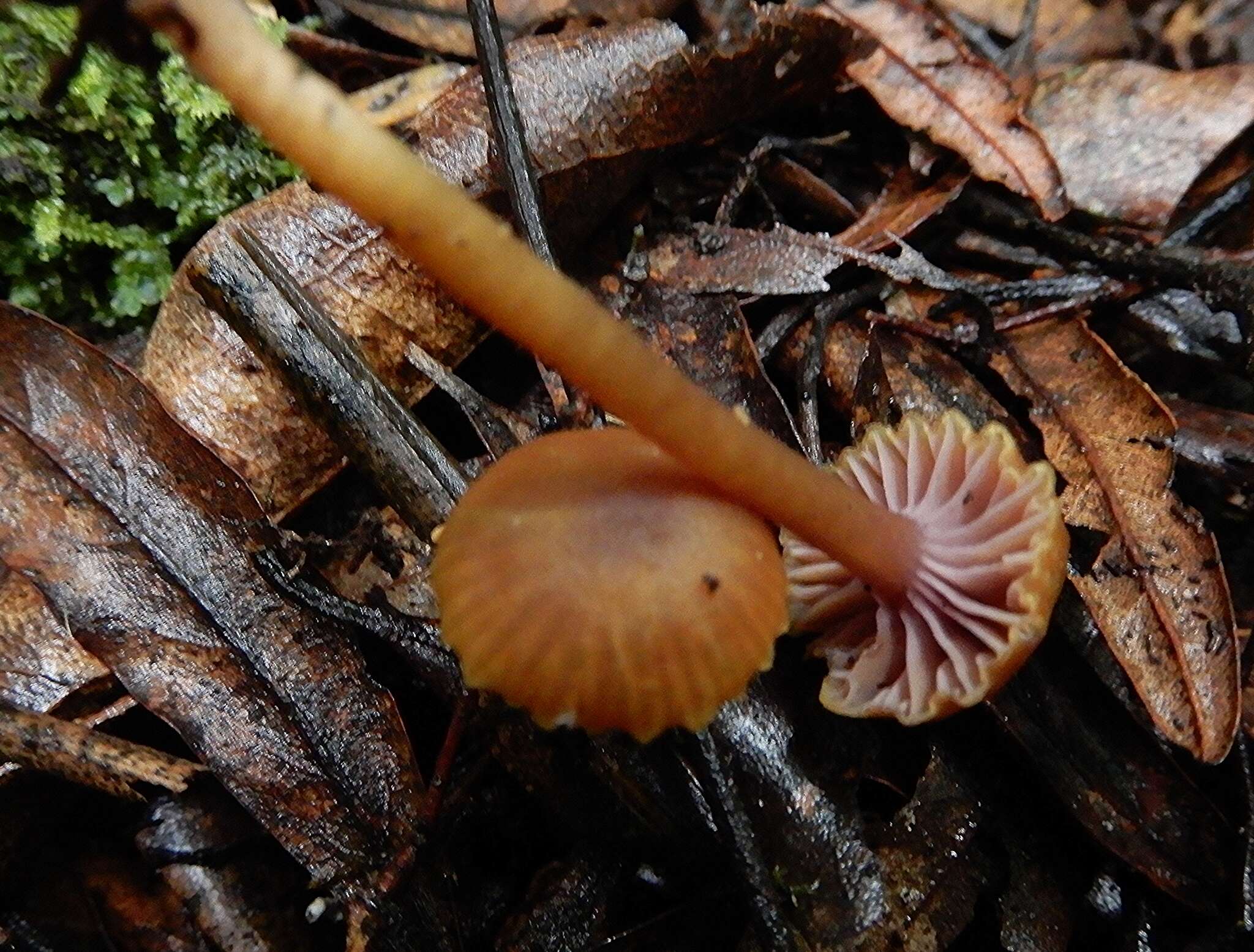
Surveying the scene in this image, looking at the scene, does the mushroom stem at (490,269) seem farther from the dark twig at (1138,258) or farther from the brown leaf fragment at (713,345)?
the dark twig at (1138,258)

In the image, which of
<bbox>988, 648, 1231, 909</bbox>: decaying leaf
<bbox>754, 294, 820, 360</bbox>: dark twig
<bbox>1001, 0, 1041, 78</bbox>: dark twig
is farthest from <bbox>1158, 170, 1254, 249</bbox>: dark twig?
<bbox>988, 648, 1231, 909</bbox>: decaying leaf

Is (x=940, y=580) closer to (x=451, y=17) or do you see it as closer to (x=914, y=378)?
(x=914, y=378)

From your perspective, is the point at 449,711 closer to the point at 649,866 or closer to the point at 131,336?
the point at 649,866

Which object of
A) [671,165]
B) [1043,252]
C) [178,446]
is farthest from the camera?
[671,165]

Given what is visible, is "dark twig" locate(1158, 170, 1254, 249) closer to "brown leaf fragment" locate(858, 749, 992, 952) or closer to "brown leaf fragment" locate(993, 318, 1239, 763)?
"brown leaf fragment" locate(993, 318, 1239, 763)

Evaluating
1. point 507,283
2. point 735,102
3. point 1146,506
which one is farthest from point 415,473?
point 1146,506

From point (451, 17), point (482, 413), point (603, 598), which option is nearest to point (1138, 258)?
point (482, 413)

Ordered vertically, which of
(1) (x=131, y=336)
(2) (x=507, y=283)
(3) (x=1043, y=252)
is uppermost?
(1) (x=131, y=336)
